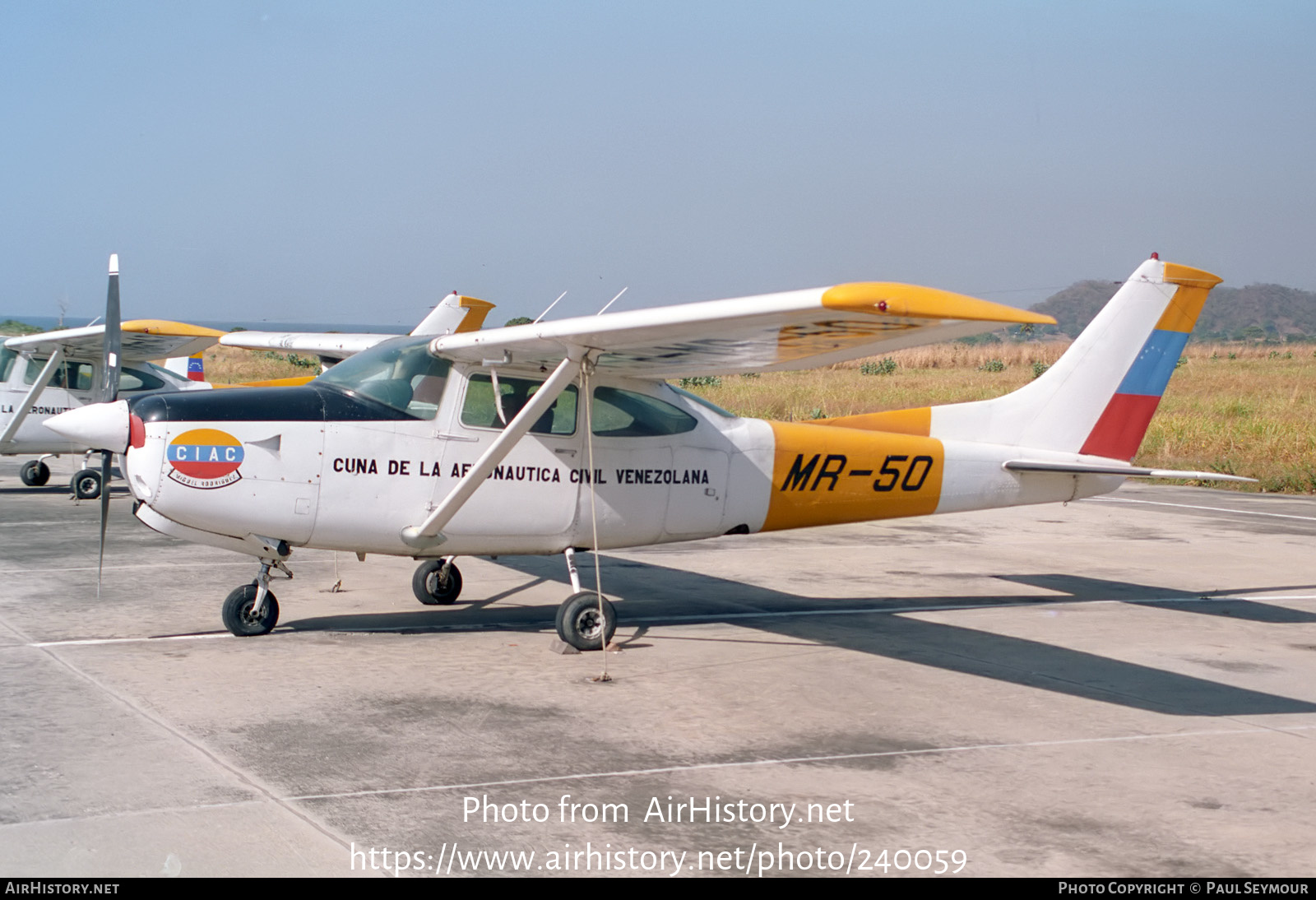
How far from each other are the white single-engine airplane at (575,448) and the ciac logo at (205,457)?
0.04 ft

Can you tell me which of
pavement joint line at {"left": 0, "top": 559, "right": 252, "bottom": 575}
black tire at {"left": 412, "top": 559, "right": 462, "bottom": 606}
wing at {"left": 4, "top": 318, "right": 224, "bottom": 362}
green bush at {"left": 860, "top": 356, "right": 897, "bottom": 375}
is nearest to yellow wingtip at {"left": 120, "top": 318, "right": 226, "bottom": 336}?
wing at {"left": 4, "top": 318, "right": 224, "bottom": 362}

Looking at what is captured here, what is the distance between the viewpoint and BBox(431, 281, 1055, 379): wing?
213 inches

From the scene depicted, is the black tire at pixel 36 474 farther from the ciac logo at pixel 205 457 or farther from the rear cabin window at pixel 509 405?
the rear cabin window at pixel 509 405

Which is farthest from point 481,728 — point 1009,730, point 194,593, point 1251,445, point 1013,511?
point 1251,445

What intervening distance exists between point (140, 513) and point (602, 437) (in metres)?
3.08

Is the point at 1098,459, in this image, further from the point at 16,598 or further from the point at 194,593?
the point at 16,598

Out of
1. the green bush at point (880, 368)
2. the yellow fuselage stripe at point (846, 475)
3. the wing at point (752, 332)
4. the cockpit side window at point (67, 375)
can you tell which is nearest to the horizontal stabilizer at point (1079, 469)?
the yellow fuselage stripe at point (846, 475)

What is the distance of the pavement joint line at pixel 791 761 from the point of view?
5.11 meters

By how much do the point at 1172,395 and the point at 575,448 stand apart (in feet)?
106

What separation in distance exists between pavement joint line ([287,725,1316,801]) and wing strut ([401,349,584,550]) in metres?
2.88

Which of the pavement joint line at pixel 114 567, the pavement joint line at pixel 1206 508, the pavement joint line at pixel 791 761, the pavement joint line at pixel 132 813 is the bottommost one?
the pavement joint line at pixel 114 567

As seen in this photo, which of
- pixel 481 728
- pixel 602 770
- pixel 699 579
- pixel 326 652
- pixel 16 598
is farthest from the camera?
pixel 699 579

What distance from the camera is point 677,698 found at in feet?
22.4

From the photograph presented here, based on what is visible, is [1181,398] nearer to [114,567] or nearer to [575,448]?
[575,448]
